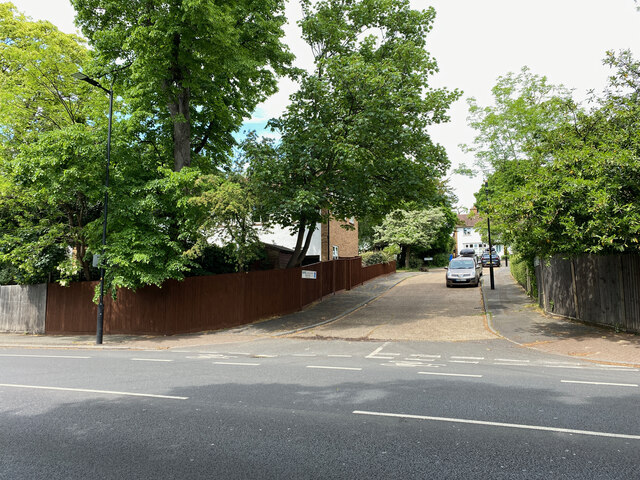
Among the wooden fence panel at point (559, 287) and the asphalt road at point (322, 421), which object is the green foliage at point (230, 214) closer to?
the asphalt road at point (322, 421)

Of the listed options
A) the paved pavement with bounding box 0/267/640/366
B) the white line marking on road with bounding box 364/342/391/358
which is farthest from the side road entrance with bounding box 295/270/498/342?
the white line marking on road with bounding box 364/342/391/358

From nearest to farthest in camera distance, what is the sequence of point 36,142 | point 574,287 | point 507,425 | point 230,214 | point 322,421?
point 507,425 → point 322,421 → point 574,287 → point 230,214 → point 36,142

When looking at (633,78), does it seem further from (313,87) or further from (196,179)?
(196,179)

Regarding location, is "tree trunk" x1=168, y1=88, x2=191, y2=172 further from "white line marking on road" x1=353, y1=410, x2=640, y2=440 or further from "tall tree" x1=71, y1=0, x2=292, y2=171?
"white line marking on road" x1=353, y1=410, x2=640, y2=440

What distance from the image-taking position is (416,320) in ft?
54.1

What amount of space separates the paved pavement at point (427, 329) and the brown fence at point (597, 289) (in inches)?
16.7

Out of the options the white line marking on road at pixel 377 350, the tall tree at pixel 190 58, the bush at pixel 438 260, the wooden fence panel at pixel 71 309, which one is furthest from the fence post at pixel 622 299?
the bush at pixel 438 260

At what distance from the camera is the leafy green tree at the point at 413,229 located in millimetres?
45781

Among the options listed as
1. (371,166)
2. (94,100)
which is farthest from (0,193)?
(371,166)

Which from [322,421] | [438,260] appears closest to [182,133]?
[322,421]

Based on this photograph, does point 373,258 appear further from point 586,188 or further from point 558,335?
point 586,188

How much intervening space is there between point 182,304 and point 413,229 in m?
33.5

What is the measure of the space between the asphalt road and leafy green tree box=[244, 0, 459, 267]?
27.0 ft

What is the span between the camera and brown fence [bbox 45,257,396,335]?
16391mm
